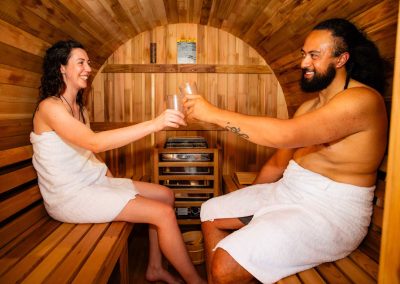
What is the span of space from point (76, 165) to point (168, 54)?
1879 mm

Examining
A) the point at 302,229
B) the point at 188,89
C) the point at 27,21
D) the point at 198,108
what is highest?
the point at 27,21

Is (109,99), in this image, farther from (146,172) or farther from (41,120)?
(41,120)

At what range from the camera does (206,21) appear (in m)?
3.32

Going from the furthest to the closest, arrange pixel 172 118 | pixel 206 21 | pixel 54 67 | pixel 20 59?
pixel 206 21, pixel 54 67, pixel 20 59, pixel 172 118

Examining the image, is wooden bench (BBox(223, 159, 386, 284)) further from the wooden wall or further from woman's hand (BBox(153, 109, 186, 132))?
the wooden wall

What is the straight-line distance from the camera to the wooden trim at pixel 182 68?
342cm

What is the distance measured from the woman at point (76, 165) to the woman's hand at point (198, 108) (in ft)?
0.75

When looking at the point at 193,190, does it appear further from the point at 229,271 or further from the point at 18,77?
the point at 18,77

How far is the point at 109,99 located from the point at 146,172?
0.96m

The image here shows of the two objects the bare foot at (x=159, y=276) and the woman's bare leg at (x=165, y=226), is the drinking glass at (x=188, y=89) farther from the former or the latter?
the bare foot at (x=159, y=276)

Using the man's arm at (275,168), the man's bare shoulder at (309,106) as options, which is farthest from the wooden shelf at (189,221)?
the man's bare shoulder at (309,106)

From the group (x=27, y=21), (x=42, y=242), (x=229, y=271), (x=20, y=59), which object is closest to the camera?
(x=229, y=271)

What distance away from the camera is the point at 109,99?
3.52 meters

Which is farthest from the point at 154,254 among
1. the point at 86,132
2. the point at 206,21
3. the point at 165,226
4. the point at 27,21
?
the point at 206,21
